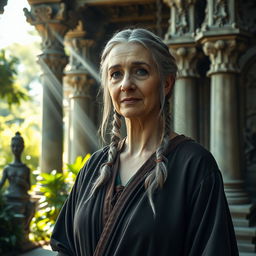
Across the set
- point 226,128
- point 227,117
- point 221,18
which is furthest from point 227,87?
point 221,18

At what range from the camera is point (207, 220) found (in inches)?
59.8

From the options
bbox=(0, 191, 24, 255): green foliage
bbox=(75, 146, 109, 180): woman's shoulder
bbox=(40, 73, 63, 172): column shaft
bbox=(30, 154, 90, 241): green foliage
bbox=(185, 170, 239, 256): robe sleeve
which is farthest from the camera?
bbox=(40, 73, 63, 172): column shaft

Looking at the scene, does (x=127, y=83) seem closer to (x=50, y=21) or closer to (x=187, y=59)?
(x=187, y=59)

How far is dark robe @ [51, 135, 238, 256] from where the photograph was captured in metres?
1.50

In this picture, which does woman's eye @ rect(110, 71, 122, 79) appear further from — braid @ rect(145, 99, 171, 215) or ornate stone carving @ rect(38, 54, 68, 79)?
ornate stone carving @ rect(38, 54, 68, 79)

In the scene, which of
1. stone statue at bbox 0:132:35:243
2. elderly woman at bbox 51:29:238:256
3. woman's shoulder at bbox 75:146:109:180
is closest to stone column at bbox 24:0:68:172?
stone statue at bbox 0:132:35:243

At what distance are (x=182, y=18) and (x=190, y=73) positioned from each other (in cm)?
107

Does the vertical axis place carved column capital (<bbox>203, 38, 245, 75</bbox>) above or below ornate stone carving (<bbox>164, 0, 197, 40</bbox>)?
below

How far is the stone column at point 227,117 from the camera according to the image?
7.54 m

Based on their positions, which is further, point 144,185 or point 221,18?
point 221,18

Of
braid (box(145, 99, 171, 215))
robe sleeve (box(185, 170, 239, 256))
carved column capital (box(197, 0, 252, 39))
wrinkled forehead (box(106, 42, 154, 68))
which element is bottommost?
robe sleeve (box(185, 170, 239, 256))

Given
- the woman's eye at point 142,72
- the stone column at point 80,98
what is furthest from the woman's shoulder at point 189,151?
the stone column at point 80,98

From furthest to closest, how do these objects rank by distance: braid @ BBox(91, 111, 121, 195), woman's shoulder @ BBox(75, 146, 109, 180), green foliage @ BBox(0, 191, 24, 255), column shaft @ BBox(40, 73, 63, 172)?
column shaft @ BBox(40, 73, 63, 172) → green foliage @ BBox(0, 191, 24, 255) → woman's shoulder @ BBox(75, 146, 109, 180) → braid @ BBox(91, 111, 121, 195)

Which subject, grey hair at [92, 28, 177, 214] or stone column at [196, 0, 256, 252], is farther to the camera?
stone column at [196, 0, 256, 252]
